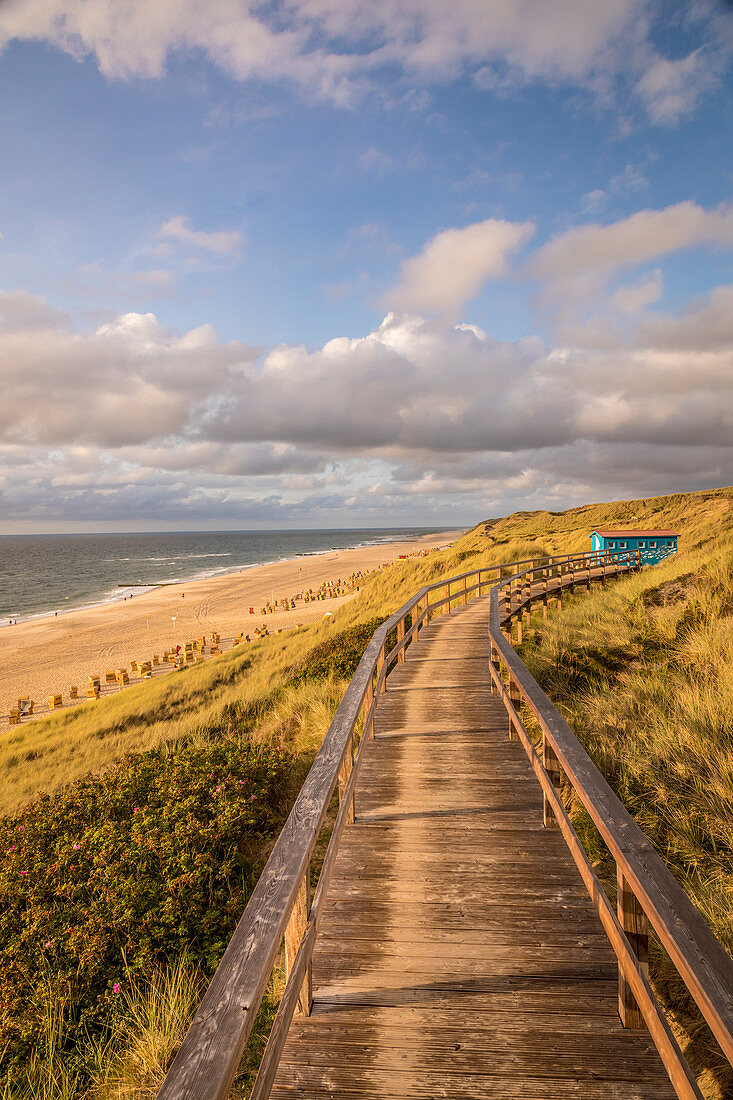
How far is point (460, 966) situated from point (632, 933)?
3.53ft

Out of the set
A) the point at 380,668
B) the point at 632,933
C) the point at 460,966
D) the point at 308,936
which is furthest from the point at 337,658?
the point at 632,933

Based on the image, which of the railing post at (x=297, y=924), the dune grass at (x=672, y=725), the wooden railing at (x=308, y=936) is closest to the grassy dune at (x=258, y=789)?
the dune grass at (x=672, y=725)

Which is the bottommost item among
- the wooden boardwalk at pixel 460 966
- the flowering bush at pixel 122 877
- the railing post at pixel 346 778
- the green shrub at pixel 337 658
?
the flowering bush at pixel 122 877

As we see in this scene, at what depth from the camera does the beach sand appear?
28.1m

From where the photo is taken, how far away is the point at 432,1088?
7.54 ft

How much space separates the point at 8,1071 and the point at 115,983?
74cm

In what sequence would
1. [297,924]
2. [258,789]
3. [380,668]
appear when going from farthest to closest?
[380,668] → [258,789] → [297,924]

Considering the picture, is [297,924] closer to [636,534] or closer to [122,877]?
[122,877]

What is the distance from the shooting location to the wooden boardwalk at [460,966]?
92.6 inches

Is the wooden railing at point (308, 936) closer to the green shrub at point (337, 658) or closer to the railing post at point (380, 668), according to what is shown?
the railing post at point (380, 668)

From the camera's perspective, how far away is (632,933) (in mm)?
2396

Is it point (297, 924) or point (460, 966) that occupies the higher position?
point (297, 924)

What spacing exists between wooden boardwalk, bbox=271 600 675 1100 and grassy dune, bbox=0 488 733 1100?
2.12 ft

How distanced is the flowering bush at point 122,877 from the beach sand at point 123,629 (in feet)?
60.2
